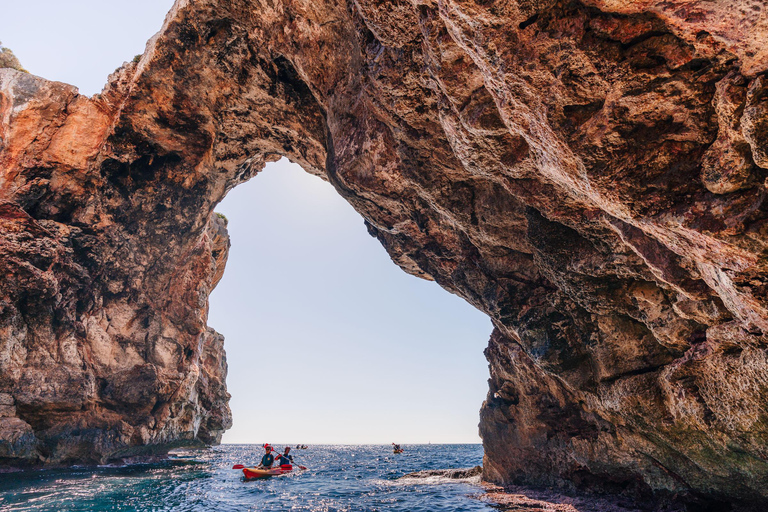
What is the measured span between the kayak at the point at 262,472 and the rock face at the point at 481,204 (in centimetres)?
882

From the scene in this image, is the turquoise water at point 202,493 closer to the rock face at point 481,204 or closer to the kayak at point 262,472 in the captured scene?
the kayak at point 262,472

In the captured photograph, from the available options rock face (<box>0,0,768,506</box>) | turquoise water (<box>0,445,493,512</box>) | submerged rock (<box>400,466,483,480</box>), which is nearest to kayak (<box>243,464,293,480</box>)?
turquoise water (<box>0,445,493,512</box>)

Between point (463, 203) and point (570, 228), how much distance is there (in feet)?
12.0

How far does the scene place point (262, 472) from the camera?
2020 cm

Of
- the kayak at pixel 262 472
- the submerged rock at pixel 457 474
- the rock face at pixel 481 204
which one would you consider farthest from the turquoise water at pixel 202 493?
the rock face at pixel 481 204

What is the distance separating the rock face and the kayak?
882 cm

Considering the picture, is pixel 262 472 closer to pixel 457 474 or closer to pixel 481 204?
pixel 457 474

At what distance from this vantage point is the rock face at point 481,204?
4871 millimetres

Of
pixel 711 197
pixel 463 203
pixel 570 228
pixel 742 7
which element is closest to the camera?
pixel 742 7

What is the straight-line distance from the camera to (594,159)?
18.4 feet

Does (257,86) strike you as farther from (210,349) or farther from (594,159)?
(210,349)

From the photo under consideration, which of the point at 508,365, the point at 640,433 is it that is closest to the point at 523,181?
the point at 640,433

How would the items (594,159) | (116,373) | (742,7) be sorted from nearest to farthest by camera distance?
(742,7), (594,159), (116,373)

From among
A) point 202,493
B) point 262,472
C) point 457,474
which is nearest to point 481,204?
point 202,493
